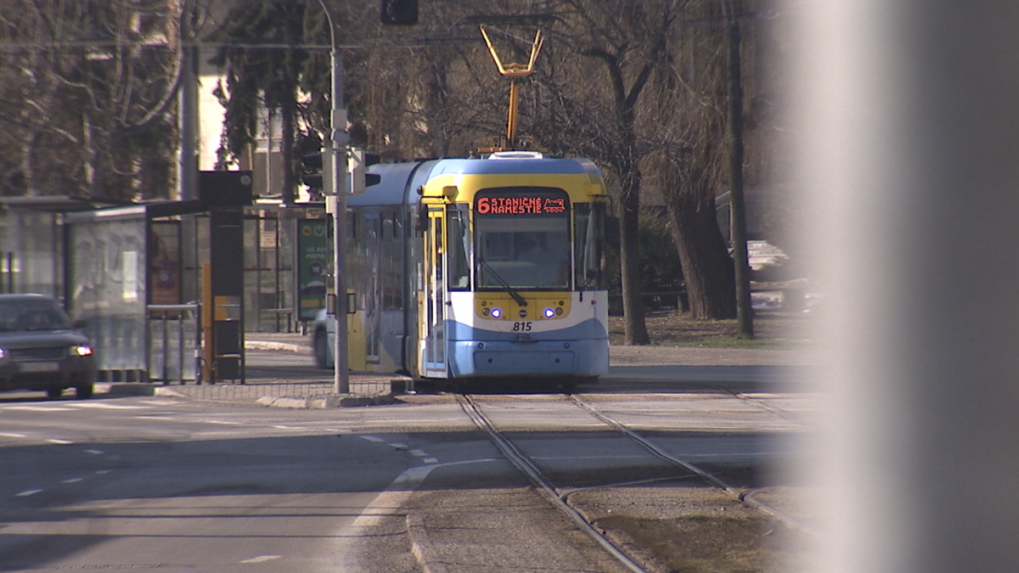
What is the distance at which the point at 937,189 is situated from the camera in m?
1.82

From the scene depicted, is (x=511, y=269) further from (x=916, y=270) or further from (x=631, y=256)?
(x=916, y=270)

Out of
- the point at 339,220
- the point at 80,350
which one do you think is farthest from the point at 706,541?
the point at 80,350

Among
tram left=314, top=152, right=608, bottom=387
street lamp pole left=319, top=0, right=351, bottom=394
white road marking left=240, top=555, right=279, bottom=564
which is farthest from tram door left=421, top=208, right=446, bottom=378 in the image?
white road marking left=240, top=555, right=279, bottom=564

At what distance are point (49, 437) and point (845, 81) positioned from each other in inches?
504

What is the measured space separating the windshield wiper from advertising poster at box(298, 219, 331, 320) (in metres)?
13.0

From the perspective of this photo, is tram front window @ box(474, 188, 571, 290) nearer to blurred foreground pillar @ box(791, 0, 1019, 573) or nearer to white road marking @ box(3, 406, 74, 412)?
white road marking @ box(3, 406, 74, 412)

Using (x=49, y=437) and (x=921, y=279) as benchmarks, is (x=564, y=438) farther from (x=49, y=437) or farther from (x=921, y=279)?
(x=921, y=279)

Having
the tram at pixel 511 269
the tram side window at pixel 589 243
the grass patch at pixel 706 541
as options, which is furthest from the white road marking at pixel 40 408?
the grass patch at pixel 706 541

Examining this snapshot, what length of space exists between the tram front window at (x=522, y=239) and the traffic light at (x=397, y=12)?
2.45 meters

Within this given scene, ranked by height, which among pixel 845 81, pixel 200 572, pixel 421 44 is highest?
pixel 421 44

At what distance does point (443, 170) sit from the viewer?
17609 millimetres

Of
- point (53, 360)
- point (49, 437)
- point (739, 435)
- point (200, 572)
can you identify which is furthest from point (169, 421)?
point (200, 572)

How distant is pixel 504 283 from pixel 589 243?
127 centimetres

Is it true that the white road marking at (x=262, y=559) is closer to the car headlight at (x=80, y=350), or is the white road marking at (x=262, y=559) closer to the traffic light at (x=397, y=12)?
the traffic light at (x=397, y=12)
